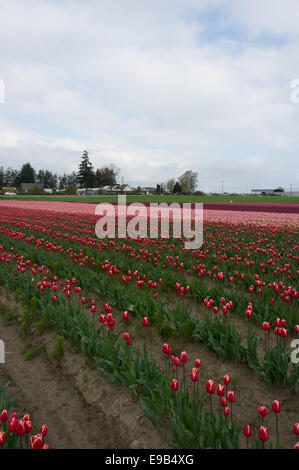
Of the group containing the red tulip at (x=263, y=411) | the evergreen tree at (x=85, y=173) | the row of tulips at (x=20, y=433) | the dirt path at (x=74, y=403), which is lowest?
the dirt path at (x=74, y=403)

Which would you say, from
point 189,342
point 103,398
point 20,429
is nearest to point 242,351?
point 189,342

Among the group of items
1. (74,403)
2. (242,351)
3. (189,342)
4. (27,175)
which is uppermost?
(27,175)

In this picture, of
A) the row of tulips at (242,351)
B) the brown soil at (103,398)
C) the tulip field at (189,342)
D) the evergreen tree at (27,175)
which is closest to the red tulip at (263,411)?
the tulip field at (189,342)

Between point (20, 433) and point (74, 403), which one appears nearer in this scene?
point (20, 433)

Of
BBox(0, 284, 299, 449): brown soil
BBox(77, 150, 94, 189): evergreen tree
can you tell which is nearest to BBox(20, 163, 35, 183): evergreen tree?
BBox(77, 150, 94, 189): evergreen tree

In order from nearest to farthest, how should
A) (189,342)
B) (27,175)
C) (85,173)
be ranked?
(189,342)
(85,173)
(27,175)

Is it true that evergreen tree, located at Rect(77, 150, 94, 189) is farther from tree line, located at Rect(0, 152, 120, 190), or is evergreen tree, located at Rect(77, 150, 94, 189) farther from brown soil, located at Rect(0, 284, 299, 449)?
brown soil, located at Rect(0, 284, 299, 449)

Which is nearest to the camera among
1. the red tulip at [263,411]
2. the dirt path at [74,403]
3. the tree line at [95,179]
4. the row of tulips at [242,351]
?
the red tulip at [263,411]

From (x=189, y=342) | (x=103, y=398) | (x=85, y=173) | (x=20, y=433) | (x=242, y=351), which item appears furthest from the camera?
(x=85, y=173)

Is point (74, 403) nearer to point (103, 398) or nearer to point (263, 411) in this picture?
point (103, 398)

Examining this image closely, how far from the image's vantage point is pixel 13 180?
143125mm

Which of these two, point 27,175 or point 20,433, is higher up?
point 27,175

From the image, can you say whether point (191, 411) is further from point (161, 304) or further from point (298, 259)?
point (298, 259)

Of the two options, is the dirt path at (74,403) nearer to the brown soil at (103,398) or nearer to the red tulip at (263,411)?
the brown soil at (103,398)
